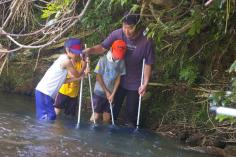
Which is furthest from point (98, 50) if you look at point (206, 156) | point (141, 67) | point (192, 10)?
point (206, 156)

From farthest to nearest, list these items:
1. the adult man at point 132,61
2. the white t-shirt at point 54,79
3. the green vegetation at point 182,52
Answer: the adult man at point 132,61 → the white t-shirt at point 54,79 → the green vegetation at point 182,52

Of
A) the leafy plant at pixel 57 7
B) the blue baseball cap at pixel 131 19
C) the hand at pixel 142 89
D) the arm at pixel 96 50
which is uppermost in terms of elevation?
the leafy plant at pixel 57 7

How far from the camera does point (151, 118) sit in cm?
877

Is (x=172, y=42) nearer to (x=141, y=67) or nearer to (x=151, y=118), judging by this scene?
(x=141, y=67)

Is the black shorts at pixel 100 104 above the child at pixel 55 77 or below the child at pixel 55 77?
below

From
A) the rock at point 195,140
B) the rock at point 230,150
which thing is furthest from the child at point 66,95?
the rock at point 230,150

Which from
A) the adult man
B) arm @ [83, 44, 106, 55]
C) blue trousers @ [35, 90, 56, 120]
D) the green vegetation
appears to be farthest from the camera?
arm @ [83, 44, 106, 55]

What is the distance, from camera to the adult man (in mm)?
8078

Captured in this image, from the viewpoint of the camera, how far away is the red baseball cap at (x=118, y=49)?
795cm

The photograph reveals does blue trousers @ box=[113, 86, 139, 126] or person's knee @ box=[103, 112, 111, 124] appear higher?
blue trousers @ box=[113, 86, 139, 126]

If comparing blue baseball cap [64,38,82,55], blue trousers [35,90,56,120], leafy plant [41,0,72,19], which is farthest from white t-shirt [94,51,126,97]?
leafy plant [41,0,72,19]

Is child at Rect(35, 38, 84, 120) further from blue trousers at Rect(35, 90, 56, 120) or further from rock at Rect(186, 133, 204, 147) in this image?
rock at Rect(186, 133, 204, 147)

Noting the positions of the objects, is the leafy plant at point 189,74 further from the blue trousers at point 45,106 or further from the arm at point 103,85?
the blue trousers at point 45,106

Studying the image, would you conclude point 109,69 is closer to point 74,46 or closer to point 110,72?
point 110,72
